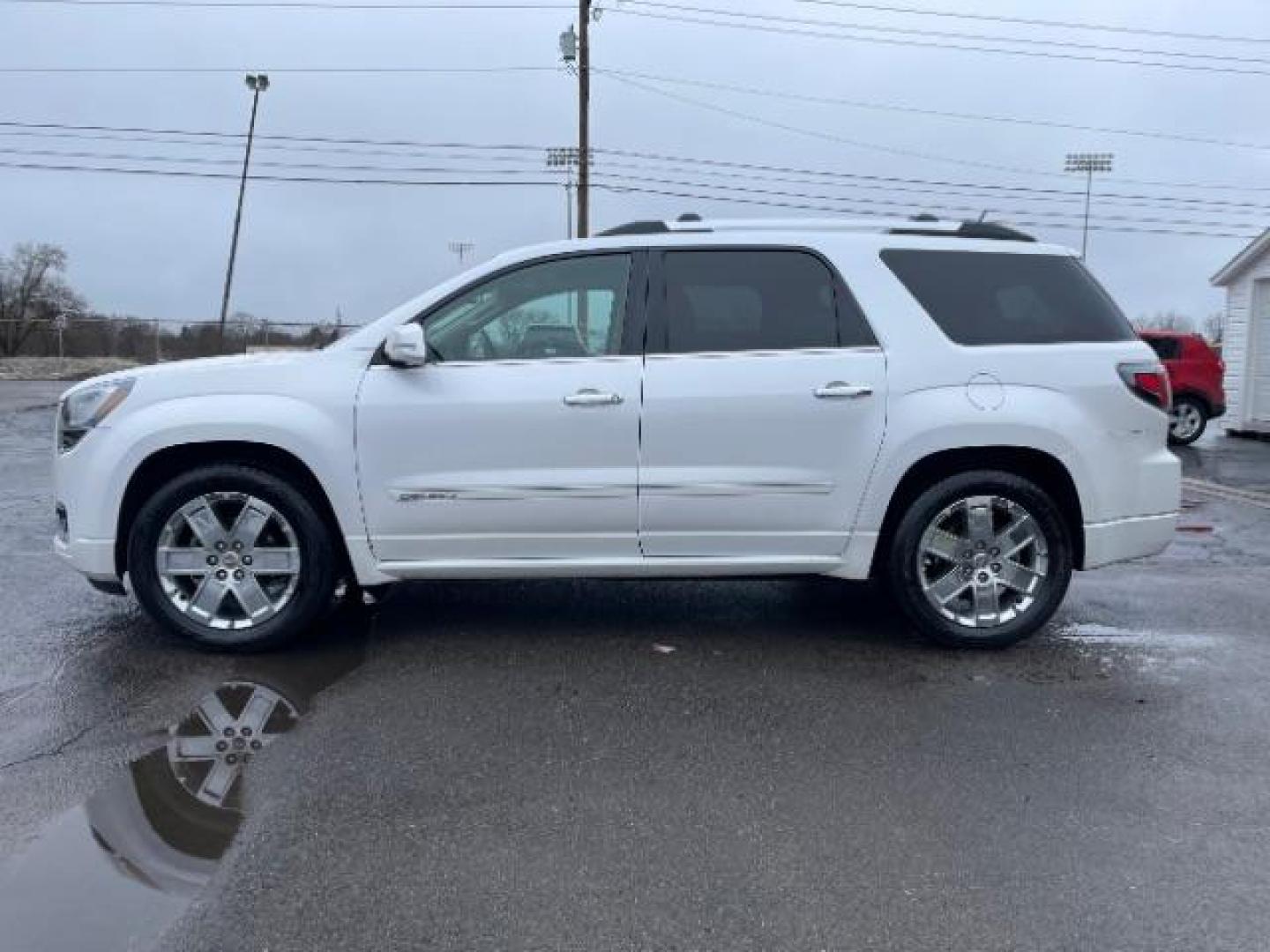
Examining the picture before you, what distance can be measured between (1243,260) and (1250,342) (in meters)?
1.48

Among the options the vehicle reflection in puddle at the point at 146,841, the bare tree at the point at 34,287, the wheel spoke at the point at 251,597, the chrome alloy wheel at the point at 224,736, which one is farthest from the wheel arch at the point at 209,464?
the bare tree at the point at 34,287

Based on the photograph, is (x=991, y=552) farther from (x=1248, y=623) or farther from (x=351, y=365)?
(x=351, y=365)

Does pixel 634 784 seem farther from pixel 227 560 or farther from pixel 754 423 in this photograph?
pixel 227 560

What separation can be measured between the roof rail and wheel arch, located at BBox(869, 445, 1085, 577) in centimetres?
108

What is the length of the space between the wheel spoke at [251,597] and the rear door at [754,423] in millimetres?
1737

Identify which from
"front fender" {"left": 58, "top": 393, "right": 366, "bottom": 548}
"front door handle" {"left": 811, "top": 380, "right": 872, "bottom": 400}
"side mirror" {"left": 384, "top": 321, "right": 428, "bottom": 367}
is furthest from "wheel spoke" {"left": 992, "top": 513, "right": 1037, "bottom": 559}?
"front fender" {"left": 58, "top": 393, "right": 366, "bottom": 548}

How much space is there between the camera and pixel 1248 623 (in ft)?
18.6

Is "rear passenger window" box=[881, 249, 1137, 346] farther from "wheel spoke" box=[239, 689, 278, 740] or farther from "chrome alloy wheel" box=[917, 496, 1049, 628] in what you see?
"wheel spoke" box=[239, 689, 278, 740]

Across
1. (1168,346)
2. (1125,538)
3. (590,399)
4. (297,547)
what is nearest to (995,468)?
(1125,538)

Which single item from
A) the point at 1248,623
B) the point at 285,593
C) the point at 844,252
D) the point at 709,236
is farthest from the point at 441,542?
the point at 1248,623

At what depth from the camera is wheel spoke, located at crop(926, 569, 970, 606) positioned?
16.3 feet

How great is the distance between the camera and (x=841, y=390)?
4.77m

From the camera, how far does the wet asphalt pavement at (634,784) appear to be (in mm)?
2785

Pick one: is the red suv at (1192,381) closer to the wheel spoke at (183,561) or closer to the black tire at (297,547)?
the black tire at (297,547)
